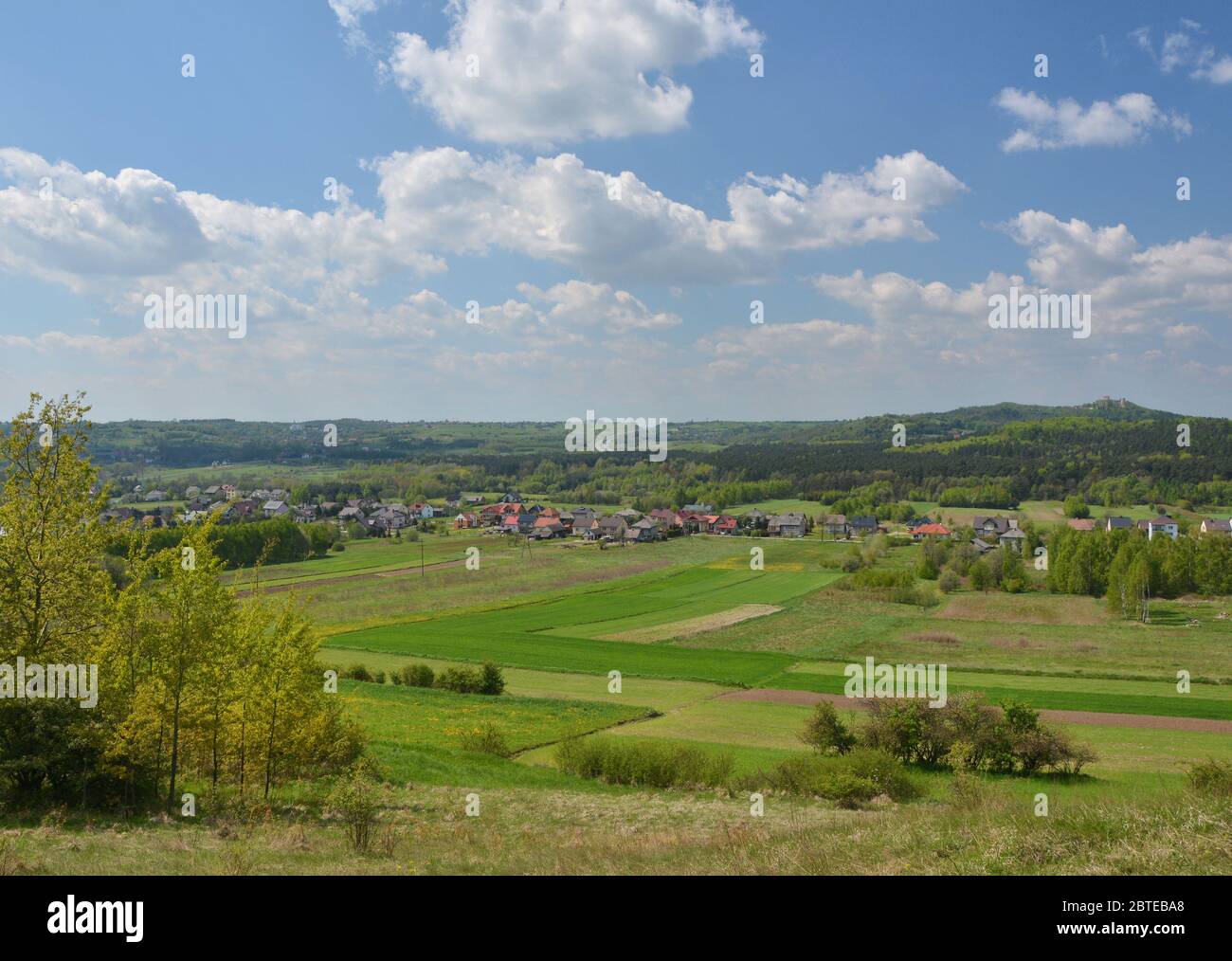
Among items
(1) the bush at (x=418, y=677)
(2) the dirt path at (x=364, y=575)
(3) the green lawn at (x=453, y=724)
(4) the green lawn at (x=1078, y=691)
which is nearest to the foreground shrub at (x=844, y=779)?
(3) the green lawn at (x=453, y=724)

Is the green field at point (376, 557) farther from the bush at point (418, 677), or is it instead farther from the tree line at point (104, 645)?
the tree line at point (104, 645)

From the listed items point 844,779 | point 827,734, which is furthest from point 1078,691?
point 844,779

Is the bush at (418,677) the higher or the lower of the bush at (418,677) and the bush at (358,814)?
the lower

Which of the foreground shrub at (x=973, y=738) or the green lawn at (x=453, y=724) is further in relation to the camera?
the foreground shrub at (x=973, y=738)

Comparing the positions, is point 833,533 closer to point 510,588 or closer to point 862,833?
point 510,588

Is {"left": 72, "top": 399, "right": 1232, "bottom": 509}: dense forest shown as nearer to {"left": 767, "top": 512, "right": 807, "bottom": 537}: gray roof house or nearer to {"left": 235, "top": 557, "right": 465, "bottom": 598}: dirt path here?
{"left": 767, "top": 512, "right": 807, "bottom": 537}: gray roof house

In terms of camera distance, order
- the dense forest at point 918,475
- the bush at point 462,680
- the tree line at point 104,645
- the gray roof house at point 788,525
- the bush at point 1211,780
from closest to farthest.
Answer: the tree line at point 104,645 → the bush at point 1211,780 → the bush at point 462,680 → the gray roof house at point 788,525 → the dense forest at point 918,475

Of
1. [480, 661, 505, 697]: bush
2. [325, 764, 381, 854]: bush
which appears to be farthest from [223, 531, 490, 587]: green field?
[325, 764, 381, 854]: bush
